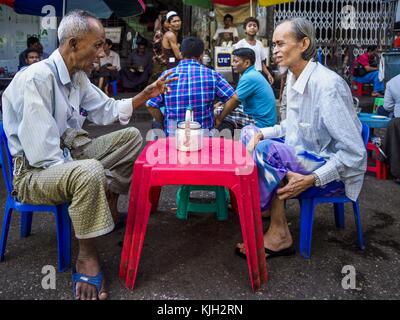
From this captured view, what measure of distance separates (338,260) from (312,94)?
110cm

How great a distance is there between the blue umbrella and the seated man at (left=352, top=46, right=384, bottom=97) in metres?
5.68

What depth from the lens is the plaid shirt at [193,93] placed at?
3.79 meters

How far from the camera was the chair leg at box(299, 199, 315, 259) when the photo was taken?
2.84 m

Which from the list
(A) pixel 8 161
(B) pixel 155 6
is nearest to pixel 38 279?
(A) pixel 8 161

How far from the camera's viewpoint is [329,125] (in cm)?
265

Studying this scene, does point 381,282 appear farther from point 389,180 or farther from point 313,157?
point 389,180

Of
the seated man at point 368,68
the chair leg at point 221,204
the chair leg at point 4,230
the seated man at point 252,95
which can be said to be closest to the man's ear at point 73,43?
the chair leg at point 4,230

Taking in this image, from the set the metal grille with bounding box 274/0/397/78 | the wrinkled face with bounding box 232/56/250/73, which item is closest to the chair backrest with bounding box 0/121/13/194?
the wrinkled face with bounding box 232/56/250/73

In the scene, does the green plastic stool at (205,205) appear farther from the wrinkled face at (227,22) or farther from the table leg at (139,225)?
the wrinkled face at (227,22)

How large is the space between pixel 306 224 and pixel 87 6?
5955 millimetres

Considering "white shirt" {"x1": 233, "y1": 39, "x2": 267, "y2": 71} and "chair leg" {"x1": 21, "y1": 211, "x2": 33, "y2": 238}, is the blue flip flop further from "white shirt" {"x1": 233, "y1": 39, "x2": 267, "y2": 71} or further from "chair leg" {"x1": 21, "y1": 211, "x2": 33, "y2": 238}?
"white shirt" {"x1": 233, "y1": 39, "x2": 267, "y2": 71}

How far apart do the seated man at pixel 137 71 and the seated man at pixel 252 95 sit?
6.50 metres
